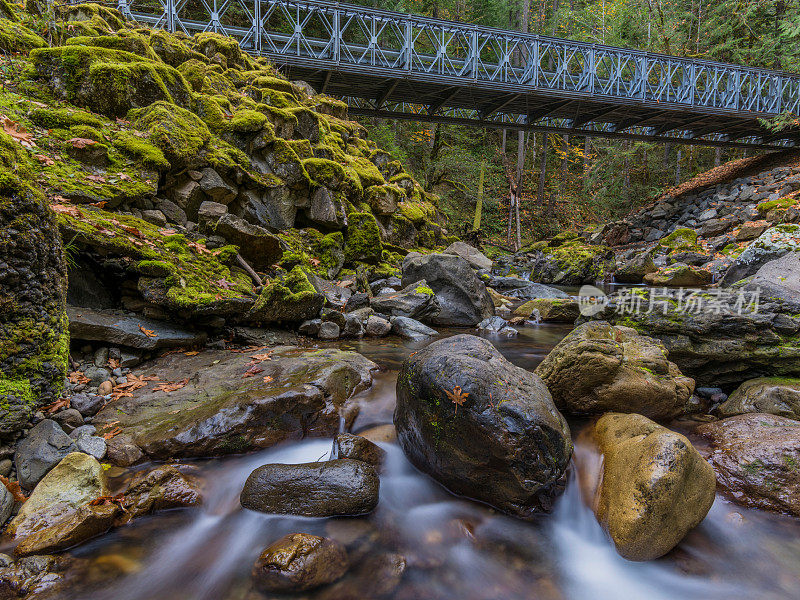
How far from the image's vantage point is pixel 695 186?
793 inches

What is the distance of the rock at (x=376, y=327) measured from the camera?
21.5 ft

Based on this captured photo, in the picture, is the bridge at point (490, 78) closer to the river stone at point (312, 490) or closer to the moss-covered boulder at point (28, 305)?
the moss-covered boulder at point (28, 305)

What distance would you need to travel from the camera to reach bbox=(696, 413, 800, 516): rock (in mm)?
2717

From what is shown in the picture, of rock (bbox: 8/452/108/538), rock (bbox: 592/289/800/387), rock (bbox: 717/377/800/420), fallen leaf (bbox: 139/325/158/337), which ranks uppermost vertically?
rock (bbox: 592/289/800/387)

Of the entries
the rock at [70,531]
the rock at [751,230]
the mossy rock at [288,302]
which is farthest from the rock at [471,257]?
the rock at [70,531]

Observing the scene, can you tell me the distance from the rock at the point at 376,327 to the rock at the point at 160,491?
392 cm

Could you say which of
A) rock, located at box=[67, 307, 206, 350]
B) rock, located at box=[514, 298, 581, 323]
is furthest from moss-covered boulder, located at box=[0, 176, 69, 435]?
rock, located at box=[514, 298, 581, 323]

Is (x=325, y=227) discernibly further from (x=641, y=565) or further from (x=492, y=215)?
(x=492, y=215)

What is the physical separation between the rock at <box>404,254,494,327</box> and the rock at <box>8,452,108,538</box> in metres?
6.06

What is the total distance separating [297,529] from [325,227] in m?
7.77

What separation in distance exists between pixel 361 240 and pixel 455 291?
326 cm

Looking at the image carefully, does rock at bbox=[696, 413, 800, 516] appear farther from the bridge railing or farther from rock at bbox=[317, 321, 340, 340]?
the bridge railing

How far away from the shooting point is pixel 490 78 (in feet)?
46.9

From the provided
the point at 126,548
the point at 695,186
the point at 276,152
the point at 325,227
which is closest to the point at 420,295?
the point at 325,227
